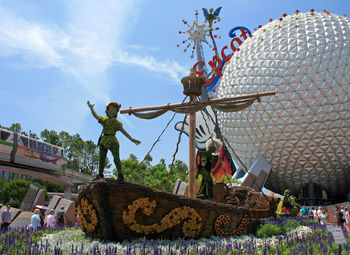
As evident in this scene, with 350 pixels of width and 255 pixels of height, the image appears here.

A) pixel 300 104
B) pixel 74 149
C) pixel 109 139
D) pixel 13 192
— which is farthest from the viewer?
pixel 74 149

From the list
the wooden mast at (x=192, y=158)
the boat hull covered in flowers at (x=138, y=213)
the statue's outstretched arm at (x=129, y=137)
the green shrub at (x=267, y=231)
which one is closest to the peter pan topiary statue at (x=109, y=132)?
the statue's outstretched arm at (x=129, y=137)

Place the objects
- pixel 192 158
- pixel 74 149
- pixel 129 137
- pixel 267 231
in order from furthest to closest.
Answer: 1. pixel 74 149
2. pixel 192 158
3. pixel 267 231
4. pixel 129 137

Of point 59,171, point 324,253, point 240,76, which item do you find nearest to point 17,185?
point 59,171

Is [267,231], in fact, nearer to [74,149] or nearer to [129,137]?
[129,137]

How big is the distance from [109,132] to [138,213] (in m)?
1.56

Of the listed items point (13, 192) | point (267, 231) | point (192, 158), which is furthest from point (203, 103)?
point (13, 192)

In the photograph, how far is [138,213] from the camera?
5.57m

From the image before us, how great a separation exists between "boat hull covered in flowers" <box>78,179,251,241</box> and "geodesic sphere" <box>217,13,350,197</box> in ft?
43.1

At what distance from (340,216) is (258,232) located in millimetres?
5147

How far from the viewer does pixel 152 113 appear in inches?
351

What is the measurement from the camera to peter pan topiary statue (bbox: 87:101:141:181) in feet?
19.1

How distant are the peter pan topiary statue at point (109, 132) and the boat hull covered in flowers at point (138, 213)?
44cm

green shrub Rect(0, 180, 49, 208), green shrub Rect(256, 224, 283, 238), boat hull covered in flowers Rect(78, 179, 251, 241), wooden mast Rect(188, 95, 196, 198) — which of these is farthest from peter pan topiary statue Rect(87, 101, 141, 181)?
green shrub Rect(0, 180, 49, 208)

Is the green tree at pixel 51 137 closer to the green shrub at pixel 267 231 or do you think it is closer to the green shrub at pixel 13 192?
the green shrub at pixel 13 192
